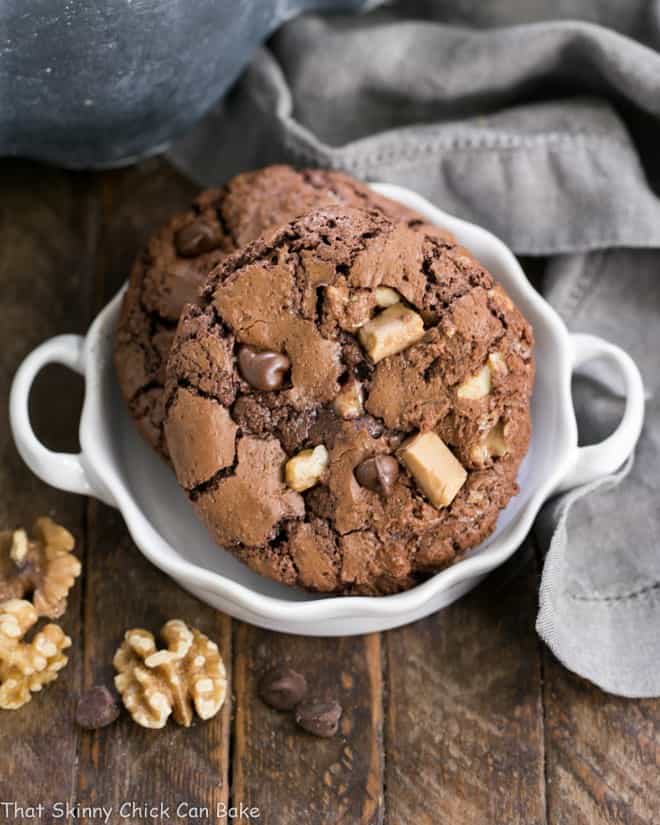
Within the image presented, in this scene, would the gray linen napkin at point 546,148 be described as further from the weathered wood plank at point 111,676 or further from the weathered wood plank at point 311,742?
the weathered wood plank at point 111,676

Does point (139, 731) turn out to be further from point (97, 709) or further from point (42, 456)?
point (42, 456)

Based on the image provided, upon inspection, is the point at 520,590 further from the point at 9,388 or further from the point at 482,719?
the point at 9,388

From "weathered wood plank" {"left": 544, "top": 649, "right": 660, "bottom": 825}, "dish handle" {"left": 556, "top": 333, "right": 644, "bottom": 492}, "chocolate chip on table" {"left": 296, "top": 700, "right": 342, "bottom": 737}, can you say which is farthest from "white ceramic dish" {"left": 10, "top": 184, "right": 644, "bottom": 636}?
"weathered wood plank" {"left": 544, "top": 649, "right": 660, "bottom": 825}

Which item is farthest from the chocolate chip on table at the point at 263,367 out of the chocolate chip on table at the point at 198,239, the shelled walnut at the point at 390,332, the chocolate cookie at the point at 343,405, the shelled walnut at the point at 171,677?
the shelled walnut at the point at 171,677

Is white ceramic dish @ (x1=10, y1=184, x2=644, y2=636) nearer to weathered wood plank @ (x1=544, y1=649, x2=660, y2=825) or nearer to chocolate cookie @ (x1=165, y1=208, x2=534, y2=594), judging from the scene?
chocolate cookie @ (x1=165, y1=208, x2=534, y2=594)

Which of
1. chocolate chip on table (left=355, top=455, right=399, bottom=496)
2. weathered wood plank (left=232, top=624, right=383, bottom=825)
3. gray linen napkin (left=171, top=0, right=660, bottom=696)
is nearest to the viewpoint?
chocolate chip on table (left=355, top=455, right=399, bottom=496)

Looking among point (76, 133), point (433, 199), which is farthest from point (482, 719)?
point (76, 133)
